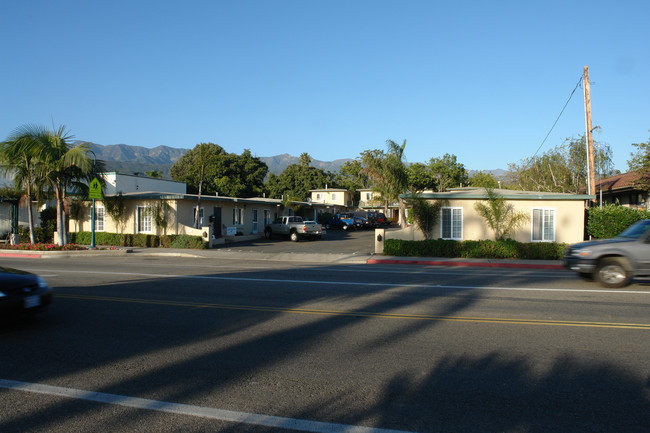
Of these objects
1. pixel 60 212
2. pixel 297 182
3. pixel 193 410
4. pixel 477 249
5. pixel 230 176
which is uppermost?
pixel 230 176

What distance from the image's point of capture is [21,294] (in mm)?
7098

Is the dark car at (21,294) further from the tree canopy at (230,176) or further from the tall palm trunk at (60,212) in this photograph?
the tree canopy at (230,176)

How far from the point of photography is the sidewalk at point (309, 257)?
19.2m

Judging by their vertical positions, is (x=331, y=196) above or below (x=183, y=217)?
above

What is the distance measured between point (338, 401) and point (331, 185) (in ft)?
235

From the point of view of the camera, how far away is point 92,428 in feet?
13.4

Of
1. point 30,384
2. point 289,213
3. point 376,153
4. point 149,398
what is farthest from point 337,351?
point 376,153

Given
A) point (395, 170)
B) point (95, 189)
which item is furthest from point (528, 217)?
point (95, 189)

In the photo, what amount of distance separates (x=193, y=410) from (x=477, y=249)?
62.4 feet

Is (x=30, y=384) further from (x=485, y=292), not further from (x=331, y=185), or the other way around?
(x=331, y=185)

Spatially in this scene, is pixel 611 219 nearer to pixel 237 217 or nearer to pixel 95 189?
pixel 237 217

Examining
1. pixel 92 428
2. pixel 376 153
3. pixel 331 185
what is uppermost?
pixel 376 153

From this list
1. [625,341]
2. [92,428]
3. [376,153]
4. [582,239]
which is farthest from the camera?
[376,153]

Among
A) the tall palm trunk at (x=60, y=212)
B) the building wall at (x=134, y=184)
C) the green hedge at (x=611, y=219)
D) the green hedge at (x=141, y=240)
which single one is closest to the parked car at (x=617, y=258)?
the green hedge at (x=611, y=219)
